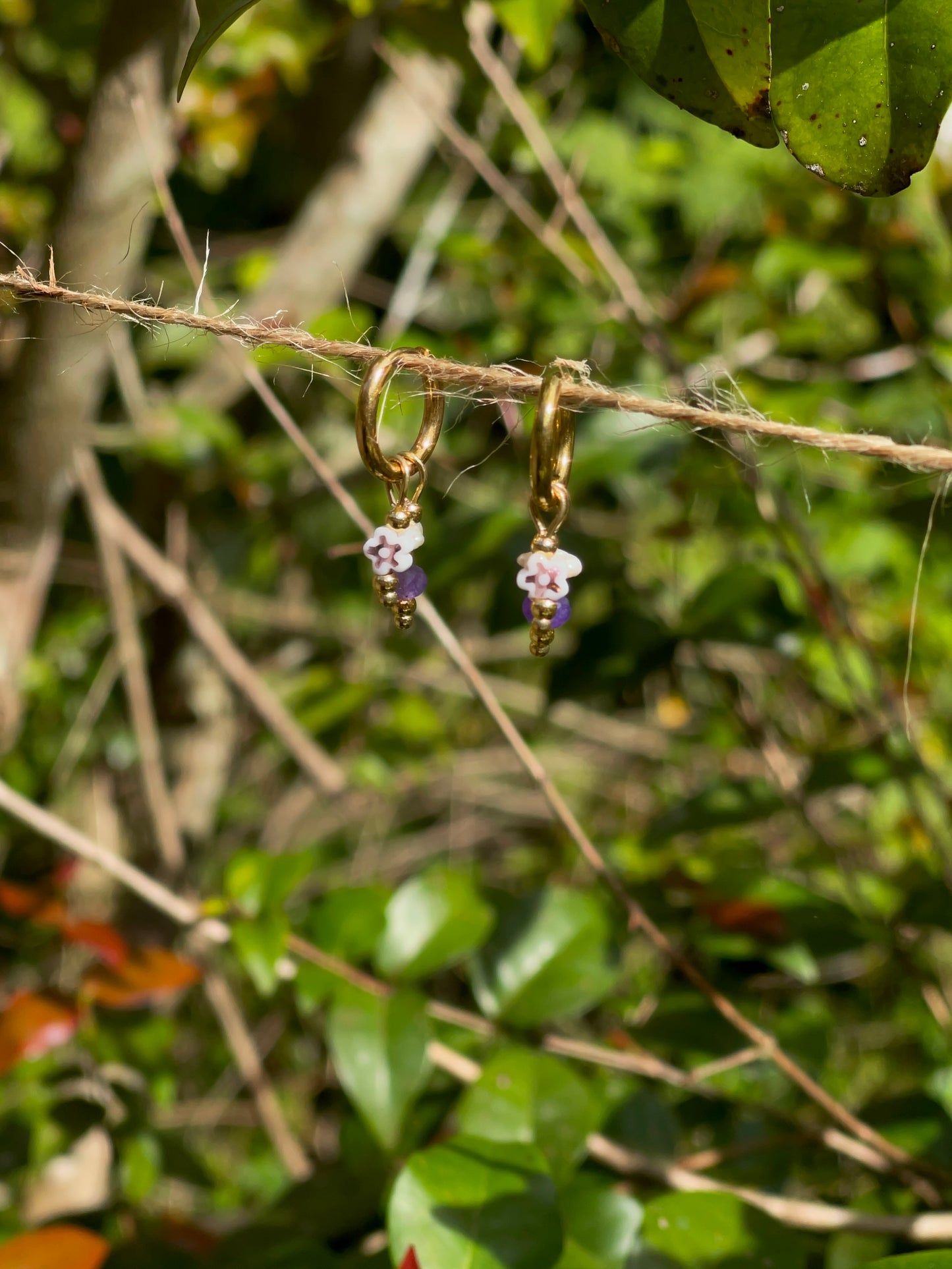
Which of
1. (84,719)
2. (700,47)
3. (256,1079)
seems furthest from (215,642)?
(700,47)

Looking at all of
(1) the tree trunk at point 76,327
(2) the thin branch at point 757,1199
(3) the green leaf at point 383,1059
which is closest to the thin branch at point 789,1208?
(2) the thin branch at point 757,1199

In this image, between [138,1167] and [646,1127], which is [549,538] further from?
[138,1167]

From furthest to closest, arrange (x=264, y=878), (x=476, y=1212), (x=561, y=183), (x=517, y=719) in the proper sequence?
(x=517, y=719), (x=561, y=183), (x=264, y=878), (x=476, y=1212)

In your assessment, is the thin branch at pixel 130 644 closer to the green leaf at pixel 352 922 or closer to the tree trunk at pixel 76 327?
the tree trunk at pixel 76 327

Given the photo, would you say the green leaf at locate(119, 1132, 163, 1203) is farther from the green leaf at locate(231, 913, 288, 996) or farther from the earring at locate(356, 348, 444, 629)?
the earring at locate(356, 348, 444, 629)

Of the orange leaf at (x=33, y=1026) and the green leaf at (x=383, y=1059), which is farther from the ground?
the green leaf at (x=383, y=1059)

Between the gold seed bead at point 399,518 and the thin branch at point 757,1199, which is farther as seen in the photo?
the thin branch at point 757,1199

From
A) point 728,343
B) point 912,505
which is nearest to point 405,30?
point 728,343
